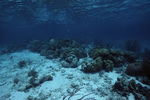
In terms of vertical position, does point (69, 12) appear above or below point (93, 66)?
above

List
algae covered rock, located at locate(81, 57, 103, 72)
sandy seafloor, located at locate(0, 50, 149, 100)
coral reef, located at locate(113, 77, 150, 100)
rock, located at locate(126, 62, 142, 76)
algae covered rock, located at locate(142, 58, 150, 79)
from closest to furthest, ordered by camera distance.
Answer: coral reef, located at locate(113, 77, 150, 100) → sandy seafloor, located at locate(0, 50, 149, 100) → algae covered rock, located at locate(142, 58, 150, 79) → rock, located at locate(126, 62, 142, 76) → algae covered rock, located at locate(81, 57, 103, 72)

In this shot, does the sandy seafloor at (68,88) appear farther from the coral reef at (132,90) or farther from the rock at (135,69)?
the rock at (135,69)

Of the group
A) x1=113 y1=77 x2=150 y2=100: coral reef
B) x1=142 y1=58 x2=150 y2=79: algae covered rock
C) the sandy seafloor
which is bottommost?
the sandy seafloor

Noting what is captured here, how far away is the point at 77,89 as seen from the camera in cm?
474

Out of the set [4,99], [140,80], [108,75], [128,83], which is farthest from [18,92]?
[140,80]

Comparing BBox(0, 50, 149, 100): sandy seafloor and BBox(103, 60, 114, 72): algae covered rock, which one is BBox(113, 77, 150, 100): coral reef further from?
BBox(103, 60, 114, 72): algae covered rock

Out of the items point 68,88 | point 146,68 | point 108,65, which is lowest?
point 68,88

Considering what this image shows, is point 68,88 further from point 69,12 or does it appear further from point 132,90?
point 69,12

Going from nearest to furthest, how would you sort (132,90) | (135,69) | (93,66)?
(132,90), (135,69), (93,66)

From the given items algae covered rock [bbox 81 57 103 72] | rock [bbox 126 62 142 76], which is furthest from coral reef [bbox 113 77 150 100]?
algae covered rock [bbox 81 57 103 72]

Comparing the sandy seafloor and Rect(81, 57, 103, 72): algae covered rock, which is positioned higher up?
Rect(81, 57, 103, 72): algae covered rock

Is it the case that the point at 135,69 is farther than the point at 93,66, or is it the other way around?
the point at 93,66

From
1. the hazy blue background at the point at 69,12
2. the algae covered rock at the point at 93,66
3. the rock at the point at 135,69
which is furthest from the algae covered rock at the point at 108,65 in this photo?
the hazy blue background at the point at 69,12

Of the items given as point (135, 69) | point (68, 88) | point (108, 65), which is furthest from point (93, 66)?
point (135, 69)
